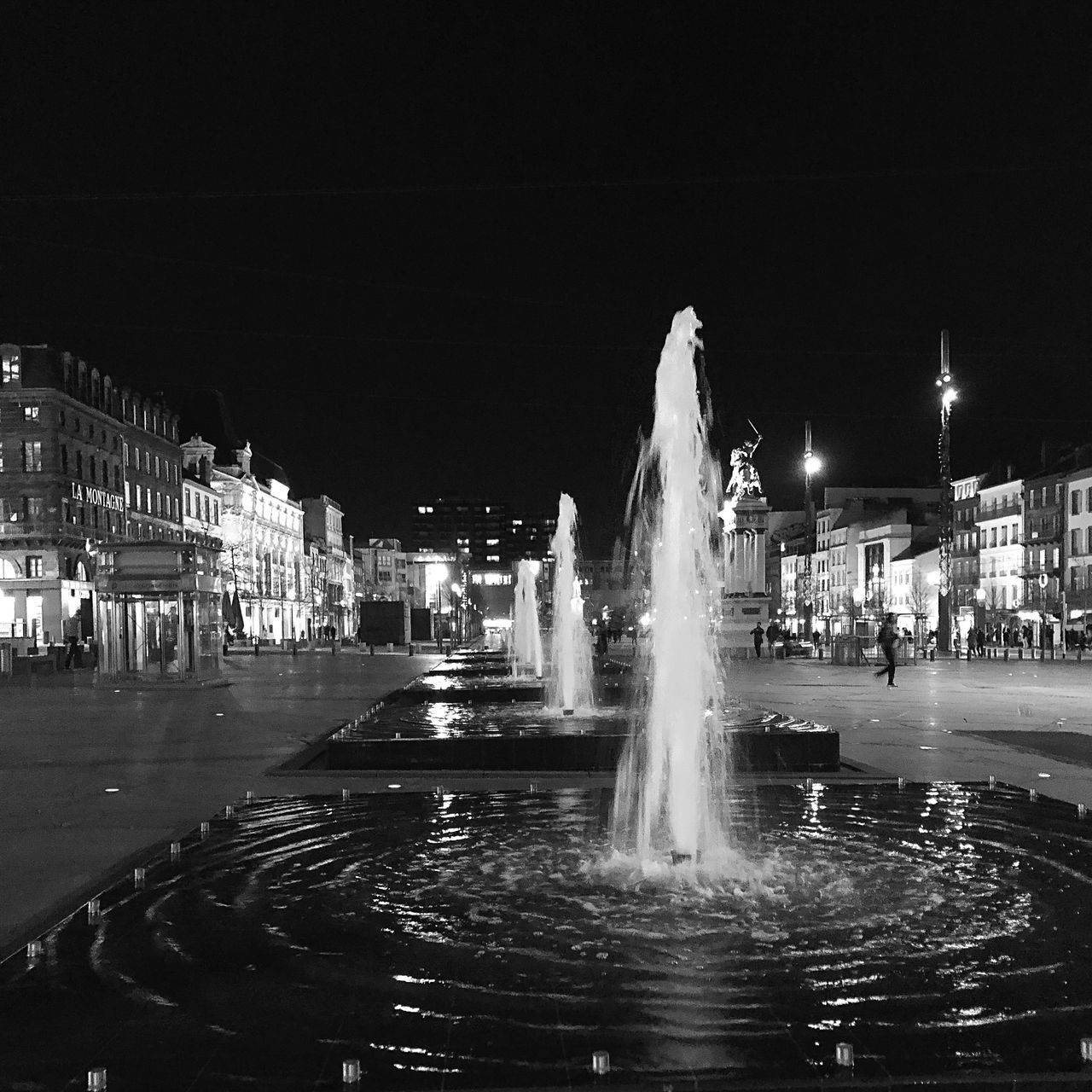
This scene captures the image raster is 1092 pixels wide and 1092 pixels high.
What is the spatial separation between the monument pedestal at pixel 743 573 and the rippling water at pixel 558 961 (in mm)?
52193

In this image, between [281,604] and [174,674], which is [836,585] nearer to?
[281,604]

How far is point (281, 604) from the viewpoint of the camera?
5256 inches

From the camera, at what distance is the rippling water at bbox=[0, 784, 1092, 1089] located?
524 centimetres

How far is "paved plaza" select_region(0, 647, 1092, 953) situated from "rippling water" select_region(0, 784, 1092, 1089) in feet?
4.34

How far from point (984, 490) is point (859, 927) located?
346ft

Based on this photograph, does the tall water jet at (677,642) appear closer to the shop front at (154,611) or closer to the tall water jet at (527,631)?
the tall water jet at (527,631)

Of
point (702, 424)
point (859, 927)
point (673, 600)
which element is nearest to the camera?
point (859, 927)

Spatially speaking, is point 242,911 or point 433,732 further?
point 433,732

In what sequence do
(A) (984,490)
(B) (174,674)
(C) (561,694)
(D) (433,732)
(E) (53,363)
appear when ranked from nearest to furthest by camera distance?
1. (D) (433,732)
2. (C) (561,694)
3. (B) (174,674)
4. (E) (53,363)
5. (A) (984,490)

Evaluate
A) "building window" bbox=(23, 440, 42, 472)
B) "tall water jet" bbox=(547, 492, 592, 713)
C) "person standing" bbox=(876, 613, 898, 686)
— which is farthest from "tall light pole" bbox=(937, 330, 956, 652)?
"building window" bbox=(23, 440, 42, 472)

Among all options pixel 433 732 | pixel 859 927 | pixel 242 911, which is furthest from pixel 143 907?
pixel 433 732

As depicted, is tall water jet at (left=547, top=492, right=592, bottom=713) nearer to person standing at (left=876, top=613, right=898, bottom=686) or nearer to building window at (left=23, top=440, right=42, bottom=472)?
person standing at (left=876, top=613, right=898, bottom=686)

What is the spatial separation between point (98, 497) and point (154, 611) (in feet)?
157

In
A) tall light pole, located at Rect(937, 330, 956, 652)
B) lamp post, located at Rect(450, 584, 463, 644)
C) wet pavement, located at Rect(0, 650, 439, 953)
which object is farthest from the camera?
lamp post, located at Rect(450, 584, 463, 644)
